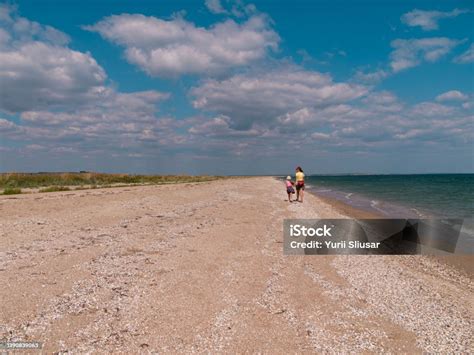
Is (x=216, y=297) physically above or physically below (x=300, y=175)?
below

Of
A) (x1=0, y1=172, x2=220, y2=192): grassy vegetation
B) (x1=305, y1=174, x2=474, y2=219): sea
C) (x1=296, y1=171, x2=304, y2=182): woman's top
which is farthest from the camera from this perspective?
(x1=0, y1=172, x2=220, y2=192): grassy vegetation

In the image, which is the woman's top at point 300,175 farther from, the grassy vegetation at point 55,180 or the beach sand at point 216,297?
the grassy vegetation at point 55,180

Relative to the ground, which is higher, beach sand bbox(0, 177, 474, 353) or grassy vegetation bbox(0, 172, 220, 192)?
grassy vegetation bbox(0, 172, 220, 192)

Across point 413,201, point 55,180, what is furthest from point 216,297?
point 55,180

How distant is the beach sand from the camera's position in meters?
5.91

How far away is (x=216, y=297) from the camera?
7.71 m

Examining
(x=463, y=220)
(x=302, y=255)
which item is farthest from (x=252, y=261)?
(x=463, y=220)

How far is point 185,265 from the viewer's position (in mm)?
9891

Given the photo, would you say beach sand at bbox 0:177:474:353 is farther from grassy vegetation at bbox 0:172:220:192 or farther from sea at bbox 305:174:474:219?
grassy vegetation at bbox 0:172:220:192

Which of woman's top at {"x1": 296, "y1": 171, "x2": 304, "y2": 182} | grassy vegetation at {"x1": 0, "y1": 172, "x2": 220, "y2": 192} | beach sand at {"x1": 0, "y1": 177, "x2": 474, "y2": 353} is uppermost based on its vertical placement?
woman's top at {"x1": 296, "y1": 171, "x2": 304, "y2": 182}

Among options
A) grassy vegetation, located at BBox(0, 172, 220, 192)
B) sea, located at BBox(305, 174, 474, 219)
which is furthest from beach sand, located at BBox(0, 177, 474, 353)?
grassy vegetation, located at BBox(0, 172, 220, 192)

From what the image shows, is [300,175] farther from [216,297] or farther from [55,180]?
[55,180]

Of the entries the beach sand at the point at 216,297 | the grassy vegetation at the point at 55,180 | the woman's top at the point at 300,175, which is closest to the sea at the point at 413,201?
the woman's top at the point at 300,175

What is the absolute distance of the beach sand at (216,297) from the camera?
19.4 ft
